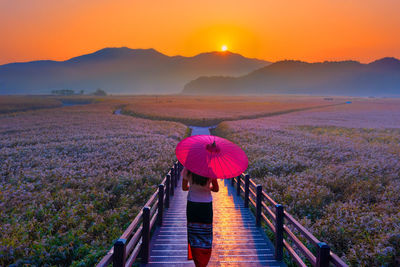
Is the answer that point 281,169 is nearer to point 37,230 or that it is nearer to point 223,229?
point 223,229

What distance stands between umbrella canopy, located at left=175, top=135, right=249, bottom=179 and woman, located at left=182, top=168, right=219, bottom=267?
39cm

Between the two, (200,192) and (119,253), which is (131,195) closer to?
(119,253)

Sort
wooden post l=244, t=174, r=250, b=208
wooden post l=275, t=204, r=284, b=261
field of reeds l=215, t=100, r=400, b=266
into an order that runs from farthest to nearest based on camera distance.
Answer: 1. wooden post l=244, t=174, r=250, b=208
2. field of reeds l=215, t=100, r=400, b=266
3. wooden post l=275, t=204, r=284, b=261

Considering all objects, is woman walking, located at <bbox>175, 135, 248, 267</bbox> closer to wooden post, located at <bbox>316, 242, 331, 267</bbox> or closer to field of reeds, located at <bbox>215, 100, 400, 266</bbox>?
wooden post, located at <bbox>316, 242, 331, 267</bbox>

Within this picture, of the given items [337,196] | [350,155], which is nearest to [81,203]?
[337,196]

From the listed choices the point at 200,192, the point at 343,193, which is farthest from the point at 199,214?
the point at 343,193

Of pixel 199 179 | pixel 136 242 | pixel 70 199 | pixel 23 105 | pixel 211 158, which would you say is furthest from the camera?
pixel 23 105

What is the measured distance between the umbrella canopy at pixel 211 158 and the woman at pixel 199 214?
390 mm

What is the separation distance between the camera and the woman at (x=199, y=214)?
5.45 m

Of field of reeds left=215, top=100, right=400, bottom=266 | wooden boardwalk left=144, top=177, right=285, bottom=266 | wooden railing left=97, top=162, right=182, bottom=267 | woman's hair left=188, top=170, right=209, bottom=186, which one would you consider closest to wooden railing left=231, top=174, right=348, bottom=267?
wooden boardwalk left=144, top=177, right=285, bottom=266

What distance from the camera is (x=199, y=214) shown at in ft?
18.1

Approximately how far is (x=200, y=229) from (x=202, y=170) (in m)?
1.48

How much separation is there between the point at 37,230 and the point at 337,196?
493 inches

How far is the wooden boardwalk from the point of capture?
22.2 ft
